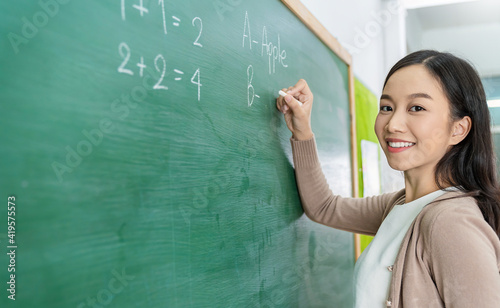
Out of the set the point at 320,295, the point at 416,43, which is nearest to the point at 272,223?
the point at 320,295

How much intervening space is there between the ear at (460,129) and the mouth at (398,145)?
0.10 m

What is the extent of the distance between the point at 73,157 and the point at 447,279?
2.20ft

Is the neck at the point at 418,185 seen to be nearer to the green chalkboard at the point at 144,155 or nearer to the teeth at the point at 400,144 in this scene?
the teeth at the point at 400,144

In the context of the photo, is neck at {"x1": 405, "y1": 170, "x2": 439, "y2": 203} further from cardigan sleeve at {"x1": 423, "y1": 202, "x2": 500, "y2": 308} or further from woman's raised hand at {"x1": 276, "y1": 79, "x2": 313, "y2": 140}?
woman's raised hand at {"x1": 276, "y1": 79, "x2": 313, "y2": 140}

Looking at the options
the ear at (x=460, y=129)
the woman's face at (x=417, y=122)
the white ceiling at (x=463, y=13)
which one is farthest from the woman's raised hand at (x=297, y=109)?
the white ceiling at (x=463, y=13)

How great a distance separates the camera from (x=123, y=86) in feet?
1.89

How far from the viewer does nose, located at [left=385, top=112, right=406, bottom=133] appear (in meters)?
0.94

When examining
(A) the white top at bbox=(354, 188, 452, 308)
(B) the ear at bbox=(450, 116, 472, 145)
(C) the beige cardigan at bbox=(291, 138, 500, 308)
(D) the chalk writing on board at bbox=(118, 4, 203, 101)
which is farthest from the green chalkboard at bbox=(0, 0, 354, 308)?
(B) the ear at bbox=(450, 116, 472, 145)

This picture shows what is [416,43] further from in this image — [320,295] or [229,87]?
[229,87]

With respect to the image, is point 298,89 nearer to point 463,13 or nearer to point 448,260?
point 448,260

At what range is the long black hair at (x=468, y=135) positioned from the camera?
3.06 ft

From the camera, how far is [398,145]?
0.96 meters

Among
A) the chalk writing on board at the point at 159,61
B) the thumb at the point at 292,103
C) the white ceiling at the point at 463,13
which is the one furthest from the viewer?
the white ceiling at the point at 463,13

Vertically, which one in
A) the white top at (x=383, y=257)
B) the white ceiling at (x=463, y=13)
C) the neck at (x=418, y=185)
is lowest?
the white top at (x=383, y=257)
